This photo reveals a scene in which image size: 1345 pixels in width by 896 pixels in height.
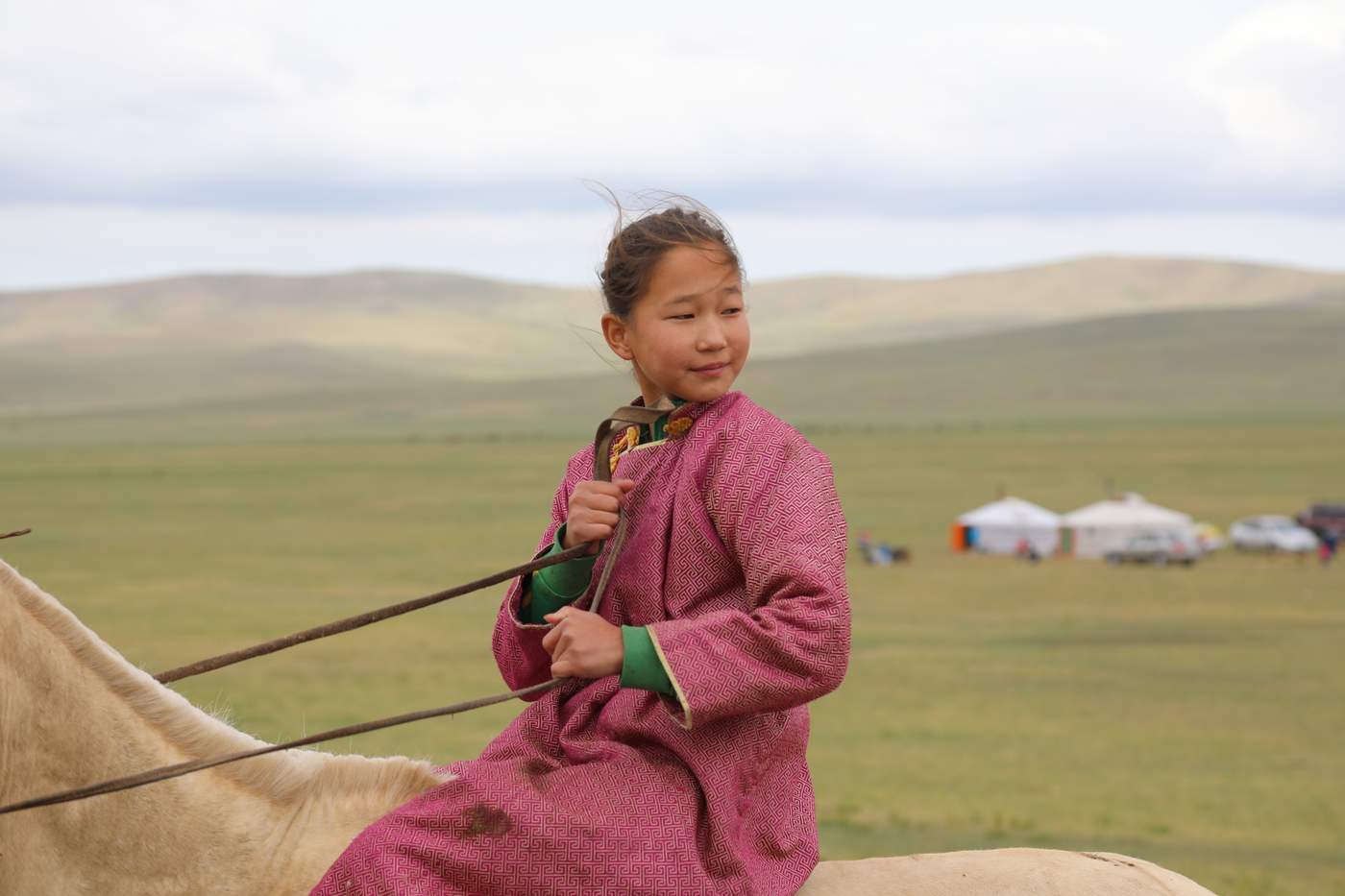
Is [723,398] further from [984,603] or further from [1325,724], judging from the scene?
[984,603]

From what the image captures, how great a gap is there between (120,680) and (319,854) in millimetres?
429

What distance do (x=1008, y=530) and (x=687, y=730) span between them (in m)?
35.3

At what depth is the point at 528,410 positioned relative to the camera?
338 feet

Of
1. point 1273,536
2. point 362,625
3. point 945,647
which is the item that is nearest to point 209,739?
point 362,625

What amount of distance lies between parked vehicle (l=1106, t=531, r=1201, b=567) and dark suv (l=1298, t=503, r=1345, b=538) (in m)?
4.90

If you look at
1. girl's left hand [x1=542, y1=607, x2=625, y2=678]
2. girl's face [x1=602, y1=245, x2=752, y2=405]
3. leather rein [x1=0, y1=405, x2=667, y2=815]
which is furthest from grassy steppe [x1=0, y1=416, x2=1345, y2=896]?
girl's face [x1=602, y1=245, x2=752, y2=405]

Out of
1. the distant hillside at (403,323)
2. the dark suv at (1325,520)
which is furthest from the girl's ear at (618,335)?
the distant hillside at (403,323)

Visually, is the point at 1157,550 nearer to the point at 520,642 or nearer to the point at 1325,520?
the point at 1325,520

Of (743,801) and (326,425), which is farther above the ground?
(743,801)

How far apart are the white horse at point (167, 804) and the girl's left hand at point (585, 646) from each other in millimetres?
452

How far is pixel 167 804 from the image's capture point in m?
2.53

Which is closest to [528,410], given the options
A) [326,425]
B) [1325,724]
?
[326,425]

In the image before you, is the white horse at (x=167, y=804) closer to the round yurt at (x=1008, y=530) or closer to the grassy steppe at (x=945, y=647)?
the grassy steppe at (x=945, y=647)

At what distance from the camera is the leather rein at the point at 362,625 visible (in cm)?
238
